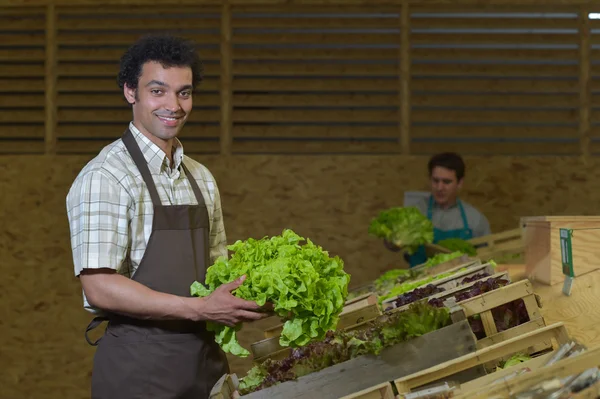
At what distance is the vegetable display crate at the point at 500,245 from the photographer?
5.40m

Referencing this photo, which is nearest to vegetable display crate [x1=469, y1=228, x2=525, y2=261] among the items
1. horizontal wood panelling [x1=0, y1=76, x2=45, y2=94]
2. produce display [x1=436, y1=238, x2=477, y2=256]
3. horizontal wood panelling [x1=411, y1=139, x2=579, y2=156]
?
produce display [x1=436, y1=238, x2=477, y2=256]

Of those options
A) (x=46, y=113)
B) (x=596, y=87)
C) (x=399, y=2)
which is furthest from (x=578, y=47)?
(x=46, y=113)

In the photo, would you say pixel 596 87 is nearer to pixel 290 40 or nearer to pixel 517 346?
pixel 290 40

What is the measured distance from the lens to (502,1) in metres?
7.07

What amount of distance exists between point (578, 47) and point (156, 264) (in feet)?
17.2

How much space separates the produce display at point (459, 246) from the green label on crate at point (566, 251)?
6.12 ft

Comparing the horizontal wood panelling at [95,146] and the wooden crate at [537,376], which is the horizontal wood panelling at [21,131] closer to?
the horizontal wood panelling at [95,146]

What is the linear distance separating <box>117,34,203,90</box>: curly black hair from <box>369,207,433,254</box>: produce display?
10.3ft

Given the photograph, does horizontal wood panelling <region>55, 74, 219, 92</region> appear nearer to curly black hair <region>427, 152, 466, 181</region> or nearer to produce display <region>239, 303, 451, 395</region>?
curly black hair <region>427, 152, 466, 181</region>

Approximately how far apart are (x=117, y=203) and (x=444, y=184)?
3.76 metres

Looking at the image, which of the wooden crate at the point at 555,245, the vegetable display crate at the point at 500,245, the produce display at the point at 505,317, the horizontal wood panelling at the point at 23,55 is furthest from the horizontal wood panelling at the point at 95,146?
the produce display at the point at 505,317

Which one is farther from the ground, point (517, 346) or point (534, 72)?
point (534, 72)

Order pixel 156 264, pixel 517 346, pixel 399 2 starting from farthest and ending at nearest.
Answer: pixel 399 2, pixel 156 264, pixel 517 346

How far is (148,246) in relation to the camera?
289 centimetres
